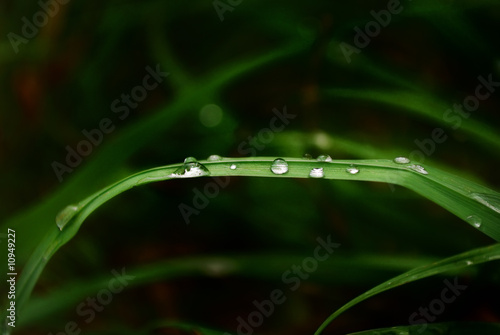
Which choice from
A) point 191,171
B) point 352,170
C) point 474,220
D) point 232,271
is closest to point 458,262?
point 474,220

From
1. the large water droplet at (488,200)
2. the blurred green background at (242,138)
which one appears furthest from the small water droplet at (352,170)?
the blurred green background at (242,138)

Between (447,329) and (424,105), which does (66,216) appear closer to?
(447,329)

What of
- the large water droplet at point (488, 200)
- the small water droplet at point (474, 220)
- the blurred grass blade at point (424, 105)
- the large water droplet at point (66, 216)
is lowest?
the large water droplet at point (66, 216)

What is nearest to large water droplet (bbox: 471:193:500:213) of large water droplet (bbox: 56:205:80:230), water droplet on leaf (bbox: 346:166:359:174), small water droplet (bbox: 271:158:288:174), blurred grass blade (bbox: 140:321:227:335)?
water droplet on leaf (bbox: 346:166:359:174)

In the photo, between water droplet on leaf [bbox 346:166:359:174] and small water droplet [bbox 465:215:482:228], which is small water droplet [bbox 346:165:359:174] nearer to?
water droplet on leaf [bbox 346:166:359:174]

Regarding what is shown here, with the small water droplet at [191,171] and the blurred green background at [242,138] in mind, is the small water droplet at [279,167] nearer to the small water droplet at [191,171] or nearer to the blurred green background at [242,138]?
the small water droplet at [191,171]

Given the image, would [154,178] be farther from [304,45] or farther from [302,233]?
[304,45]
